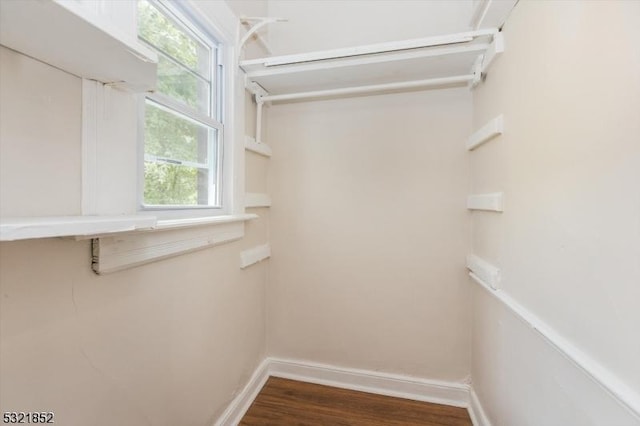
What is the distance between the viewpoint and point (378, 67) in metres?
1.62

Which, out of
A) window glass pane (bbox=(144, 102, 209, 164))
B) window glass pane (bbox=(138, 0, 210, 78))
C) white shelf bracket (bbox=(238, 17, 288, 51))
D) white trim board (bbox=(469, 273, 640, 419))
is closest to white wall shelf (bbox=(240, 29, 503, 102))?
white shelf bracket (bbox=(238, 17, 288, 51))

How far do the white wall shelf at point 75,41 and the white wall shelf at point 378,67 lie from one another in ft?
3.18

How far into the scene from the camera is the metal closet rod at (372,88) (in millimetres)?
1702

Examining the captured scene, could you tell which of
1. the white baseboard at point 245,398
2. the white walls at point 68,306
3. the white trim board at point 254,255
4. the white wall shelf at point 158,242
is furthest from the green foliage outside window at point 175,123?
the white baseboard at point 245,398

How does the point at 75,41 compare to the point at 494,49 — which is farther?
the point at 494,49

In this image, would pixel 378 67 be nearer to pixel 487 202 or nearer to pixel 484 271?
pixel 487 202

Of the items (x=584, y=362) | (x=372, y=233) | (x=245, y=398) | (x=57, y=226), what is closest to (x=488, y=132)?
(x=372, y=233)

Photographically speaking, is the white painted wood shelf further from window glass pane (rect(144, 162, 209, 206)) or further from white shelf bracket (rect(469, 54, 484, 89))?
white shelf bracket (rect(469, 54, 484, 89))

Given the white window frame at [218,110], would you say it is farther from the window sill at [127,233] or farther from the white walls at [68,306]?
the white walls at [68,306]

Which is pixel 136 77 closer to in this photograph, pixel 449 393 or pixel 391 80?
pixel 391 80

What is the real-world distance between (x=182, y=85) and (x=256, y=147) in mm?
592

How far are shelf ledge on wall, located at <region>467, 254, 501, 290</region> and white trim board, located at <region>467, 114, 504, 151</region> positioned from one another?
2.17ft

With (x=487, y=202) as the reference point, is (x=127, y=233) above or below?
below

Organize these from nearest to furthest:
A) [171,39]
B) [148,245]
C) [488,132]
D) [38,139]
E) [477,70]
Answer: [38,139] < [148,245] < [171,39] < [488,132] < [477,70]
